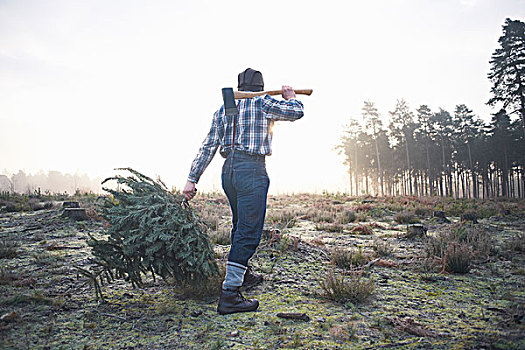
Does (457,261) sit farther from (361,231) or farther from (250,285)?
(361,231)

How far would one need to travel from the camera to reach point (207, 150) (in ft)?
11.3

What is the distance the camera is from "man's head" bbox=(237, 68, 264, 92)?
3.46m

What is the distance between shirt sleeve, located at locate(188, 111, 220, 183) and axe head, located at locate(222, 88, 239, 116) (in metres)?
0.29

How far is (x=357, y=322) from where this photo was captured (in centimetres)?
283

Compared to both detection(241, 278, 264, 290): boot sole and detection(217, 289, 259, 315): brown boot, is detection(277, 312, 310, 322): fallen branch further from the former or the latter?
detection(241, 278, 264, 290): boot sole

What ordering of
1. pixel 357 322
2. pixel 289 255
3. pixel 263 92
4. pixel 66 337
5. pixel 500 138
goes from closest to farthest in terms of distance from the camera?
pixel 66 337, pixel 357 322, pixel 263 92, pixel 289 255, pixel 500 138

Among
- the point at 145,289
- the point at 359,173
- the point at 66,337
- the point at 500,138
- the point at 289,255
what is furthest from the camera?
the point at 359,173

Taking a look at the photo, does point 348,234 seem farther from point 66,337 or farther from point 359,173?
point 359,173

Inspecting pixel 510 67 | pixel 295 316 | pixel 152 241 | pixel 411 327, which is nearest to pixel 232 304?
pixel 295 316

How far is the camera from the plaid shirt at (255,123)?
124 inches

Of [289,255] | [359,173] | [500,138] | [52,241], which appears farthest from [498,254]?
[359,173]

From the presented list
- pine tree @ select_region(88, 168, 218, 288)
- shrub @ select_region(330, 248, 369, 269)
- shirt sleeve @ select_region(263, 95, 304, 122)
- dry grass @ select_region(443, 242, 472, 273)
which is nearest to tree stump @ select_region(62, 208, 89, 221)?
pine tree @ select_region(88, 168, 218, 288)

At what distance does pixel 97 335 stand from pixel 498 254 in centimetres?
633

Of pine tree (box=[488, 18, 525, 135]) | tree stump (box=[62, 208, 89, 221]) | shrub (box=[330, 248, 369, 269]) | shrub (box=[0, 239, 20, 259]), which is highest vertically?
pine tree (box=[488, 18, 525, 135])
